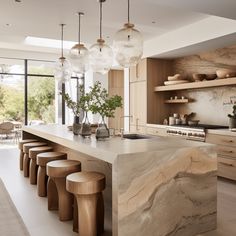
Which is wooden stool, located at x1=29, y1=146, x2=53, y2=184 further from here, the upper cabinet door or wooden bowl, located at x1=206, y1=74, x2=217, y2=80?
wooden bowl, located at x1=206, y1=74, x2=217, y2=80

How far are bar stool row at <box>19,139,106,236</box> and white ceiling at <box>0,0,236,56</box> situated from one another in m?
2.27

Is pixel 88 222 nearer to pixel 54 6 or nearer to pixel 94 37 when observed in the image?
pixel 54 6

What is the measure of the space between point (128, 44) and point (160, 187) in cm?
186

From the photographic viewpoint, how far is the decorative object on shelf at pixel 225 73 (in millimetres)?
5143

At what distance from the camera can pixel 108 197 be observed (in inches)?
136

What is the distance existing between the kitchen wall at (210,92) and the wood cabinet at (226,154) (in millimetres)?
1000

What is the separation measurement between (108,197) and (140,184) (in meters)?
1.25

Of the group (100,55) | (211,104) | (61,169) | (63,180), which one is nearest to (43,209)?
(63,180)

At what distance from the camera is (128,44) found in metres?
3.46

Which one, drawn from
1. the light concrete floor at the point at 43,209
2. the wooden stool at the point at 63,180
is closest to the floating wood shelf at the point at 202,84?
the light concrete floor at the point at 43,209

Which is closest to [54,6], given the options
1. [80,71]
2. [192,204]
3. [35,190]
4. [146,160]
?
[80,71]

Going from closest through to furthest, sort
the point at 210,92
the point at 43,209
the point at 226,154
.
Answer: the point at 43,209 → the point at 226,154 → the point at 210,92

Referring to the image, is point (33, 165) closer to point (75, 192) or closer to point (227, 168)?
point (75, 192)

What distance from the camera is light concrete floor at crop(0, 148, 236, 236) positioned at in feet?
9.25
